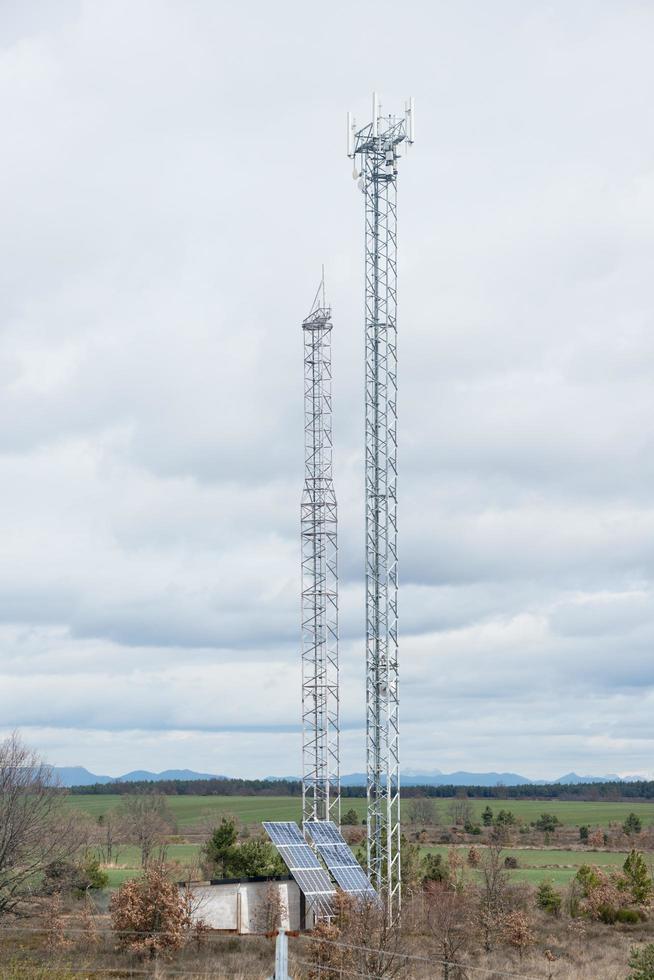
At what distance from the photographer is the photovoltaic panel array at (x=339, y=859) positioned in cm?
4038

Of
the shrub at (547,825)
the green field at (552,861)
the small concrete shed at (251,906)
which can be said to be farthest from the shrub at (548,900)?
the shrub at (547,825)

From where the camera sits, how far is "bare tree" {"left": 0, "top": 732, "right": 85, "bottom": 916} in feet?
134

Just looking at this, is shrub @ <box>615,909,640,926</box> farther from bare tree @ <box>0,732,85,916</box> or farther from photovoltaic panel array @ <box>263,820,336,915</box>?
bare tree @ <box>0,732,85,916</box>

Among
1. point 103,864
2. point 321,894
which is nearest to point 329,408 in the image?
point 321,894

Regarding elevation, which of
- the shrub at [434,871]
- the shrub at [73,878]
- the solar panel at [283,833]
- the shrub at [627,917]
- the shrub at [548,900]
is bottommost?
the shrub at [627,917]

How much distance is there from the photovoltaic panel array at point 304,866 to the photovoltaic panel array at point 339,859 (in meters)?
0.39

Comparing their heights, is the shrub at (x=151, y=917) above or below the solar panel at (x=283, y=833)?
below

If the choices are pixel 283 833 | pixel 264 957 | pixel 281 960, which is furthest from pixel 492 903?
pixel 281 960

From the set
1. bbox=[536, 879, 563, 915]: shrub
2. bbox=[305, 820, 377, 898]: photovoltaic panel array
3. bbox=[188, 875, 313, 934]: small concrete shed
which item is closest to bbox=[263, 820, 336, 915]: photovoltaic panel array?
bbox=[305, 820, 377, 898]: photovoltaic panel array

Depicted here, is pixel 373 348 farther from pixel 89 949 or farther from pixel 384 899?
pixel 89 949

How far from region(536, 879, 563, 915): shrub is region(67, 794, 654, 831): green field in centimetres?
6367

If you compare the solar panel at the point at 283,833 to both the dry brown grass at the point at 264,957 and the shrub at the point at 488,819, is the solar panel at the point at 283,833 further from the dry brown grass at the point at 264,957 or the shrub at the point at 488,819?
the shrub at the point at 488,819

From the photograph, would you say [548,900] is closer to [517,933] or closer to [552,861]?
[517,933]

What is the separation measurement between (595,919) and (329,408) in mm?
25473
